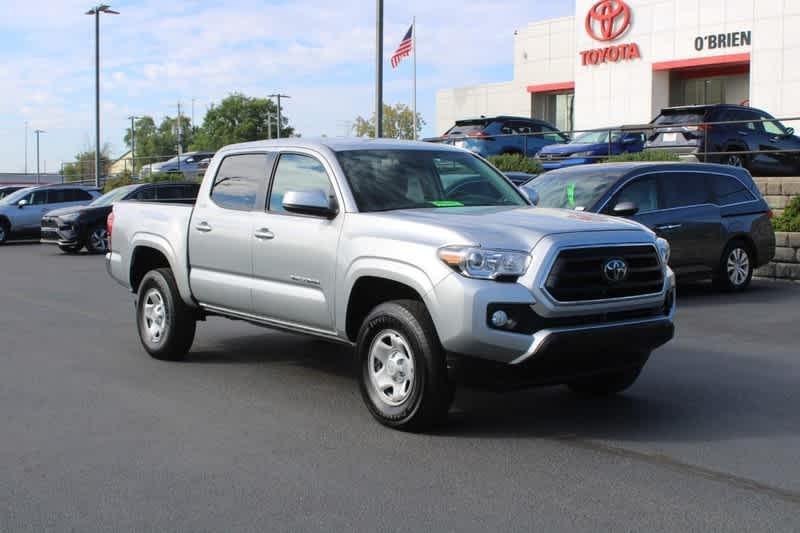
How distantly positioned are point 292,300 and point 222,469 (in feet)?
6.57

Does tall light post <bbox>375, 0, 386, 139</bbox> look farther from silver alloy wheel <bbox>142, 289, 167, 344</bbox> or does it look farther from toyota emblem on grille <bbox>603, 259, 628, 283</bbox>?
toyota emblem on grille <bbox>603, 259, 628, 283</bbox>

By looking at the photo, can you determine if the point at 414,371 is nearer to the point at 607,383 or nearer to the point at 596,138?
the point at 607,383

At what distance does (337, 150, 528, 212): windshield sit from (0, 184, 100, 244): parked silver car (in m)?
23.3

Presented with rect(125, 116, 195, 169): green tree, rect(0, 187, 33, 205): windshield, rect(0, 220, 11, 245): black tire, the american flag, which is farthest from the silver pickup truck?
rect(125, 116, 195, 169): green tree

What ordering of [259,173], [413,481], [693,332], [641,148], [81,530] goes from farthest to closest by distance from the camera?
[641,148] → [693,332] → [259,173] → [413,481] → [81,530]

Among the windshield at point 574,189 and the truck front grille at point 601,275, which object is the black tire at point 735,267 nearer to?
the windshield at point 574,189

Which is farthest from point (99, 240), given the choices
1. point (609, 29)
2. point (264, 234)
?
point (609, 29)

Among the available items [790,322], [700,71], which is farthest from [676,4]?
[790,322]

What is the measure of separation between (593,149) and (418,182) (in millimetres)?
17978

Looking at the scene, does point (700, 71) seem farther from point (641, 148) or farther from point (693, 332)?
point (693, 332)

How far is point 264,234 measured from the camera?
7.65 metres

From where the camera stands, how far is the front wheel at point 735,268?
14.1 m

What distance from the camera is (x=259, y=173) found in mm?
8031

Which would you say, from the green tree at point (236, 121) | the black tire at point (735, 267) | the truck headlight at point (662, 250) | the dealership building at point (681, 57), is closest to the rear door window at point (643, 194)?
the black tire at point (735, 267)
